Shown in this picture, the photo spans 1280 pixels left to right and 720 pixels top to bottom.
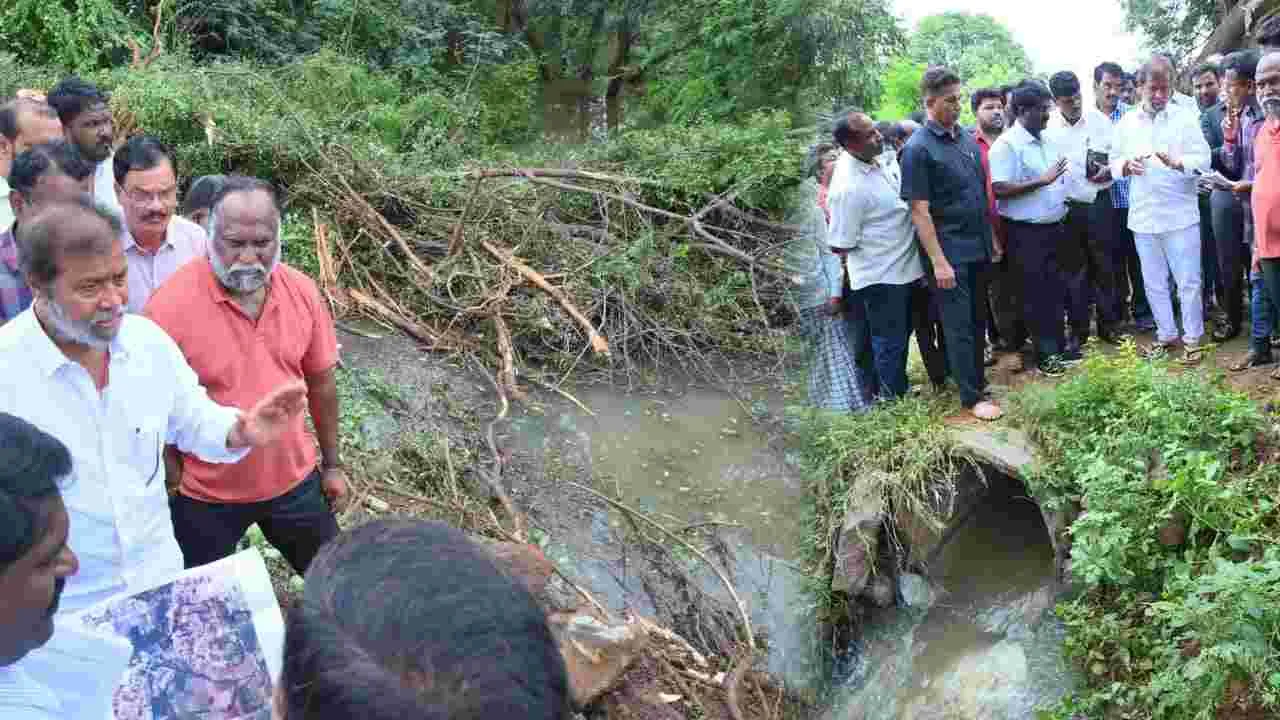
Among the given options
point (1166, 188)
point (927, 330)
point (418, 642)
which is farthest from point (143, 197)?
point (1166, 188)

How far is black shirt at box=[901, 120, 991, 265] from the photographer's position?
5.34m

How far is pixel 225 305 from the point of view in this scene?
2.98 m

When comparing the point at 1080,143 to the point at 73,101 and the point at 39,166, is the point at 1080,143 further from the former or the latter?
the point at 39,166

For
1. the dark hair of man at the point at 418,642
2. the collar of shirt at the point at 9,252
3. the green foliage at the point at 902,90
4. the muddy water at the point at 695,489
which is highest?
the collar of shirt at the point at 9,252

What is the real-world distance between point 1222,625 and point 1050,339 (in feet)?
8.59

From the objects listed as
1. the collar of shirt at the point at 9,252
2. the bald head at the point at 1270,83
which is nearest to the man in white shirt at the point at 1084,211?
the bald head at the point at 1270,83

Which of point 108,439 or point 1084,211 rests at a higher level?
point 108,439

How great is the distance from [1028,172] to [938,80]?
92 centimetres

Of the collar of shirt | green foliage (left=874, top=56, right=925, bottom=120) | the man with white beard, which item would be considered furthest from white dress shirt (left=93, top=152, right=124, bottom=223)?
green foliage (left=874, top=56, right=925, bottom=120)

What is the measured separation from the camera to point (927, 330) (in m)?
6.11

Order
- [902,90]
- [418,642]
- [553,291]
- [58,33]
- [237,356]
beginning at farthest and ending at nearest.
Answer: [902,90] < [58,33] < [553,291] < [237,356] < [418,642]

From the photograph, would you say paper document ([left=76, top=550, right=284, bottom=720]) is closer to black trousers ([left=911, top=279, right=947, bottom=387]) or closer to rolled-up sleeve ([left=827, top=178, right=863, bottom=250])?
rolled-up sleeve ([left=827, top=178, right=863, bottom=250])

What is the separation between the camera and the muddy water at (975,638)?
4.50 meters

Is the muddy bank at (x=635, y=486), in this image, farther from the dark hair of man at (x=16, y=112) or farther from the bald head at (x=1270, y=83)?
the bald head at (x=1270, y=83)
